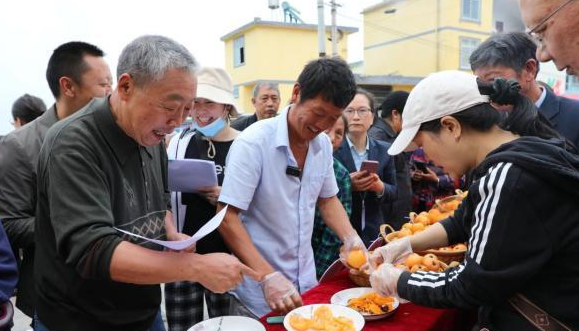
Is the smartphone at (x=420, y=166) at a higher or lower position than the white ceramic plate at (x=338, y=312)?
higher

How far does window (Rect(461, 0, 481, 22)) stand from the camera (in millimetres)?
17498

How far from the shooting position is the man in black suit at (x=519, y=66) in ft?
8.00

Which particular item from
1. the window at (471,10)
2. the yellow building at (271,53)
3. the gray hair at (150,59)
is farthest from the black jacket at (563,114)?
the window at (471,10)


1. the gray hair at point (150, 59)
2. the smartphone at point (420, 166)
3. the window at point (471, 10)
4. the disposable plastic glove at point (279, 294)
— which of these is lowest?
the disposable plastic glove at point (279, 294)

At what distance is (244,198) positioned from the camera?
1.77 metres

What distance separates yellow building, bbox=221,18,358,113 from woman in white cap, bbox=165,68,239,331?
54.8 ft

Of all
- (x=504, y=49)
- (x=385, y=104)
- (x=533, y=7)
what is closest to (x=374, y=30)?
(x=385, y=104)

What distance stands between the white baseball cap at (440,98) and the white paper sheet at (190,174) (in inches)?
39.5

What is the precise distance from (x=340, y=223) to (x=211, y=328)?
3.37 feet

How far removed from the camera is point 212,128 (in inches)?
102

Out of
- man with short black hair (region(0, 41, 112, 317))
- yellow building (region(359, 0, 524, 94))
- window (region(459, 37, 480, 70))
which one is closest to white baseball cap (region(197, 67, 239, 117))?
man with short black hair (region(0, 41, 112, 317))

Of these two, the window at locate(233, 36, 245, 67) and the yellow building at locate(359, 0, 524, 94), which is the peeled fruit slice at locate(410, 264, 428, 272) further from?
the window at locate(233, 36, 245, 67)

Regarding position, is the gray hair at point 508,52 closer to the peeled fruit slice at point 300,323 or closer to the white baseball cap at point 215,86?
the white baseball cap at point 215,86

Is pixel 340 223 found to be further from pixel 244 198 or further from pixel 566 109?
pixel 566 109
